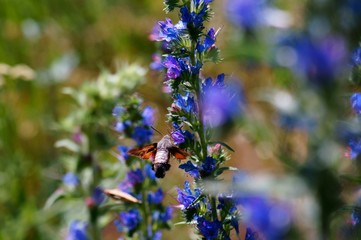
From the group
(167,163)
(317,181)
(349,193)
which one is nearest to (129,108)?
(167,163)

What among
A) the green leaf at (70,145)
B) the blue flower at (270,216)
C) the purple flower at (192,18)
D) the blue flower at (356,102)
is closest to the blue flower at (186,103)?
the purple flower at (192,18)

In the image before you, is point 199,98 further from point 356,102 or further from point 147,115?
point 147,115

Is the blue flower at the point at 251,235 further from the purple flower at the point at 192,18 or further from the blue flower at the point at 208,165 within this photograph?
the purple flower at the point at 192,18

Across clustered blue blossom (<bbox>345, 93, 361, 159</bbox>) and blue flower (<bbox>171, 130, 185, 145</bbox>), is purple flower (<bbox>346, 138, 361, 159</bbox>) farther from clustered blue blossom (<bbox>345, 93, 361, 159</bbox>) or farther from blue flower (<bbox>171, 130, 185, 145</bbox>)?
blue flower (<bbox>171, 130, 185, 145</bbox>)

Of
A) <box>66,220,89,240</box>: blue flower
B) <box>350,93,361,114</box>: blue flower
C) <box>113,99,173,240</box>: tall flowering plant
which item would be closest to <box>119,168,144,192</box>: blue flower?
<box>113,99,173,240</box>: tall flowering plant

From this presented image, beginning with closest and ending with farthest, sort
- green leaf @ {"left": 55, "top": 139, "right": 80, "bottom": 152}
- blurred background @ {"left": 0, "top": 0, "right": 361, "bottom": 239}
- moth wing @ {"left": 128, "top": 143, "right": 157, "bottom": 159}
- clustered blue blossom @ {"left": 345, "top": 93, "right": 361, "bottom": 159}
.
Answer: clustered blue blossom @ {"left": 345, "top": 93, "right": 361, "bottom": 159} → moth wing @ {"left": 128, "top": 143, "right": 157, "bottom": 159} → green leaf @ {"left": 55, "top": 139, "right": 80, "bottom": 152} → blurred background @ {"left": 0, "top": 0, "right": 361, "bottom": 239}

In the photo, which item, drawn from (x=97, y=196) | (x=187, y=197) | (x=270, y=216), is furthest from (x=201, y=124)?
(x=97, y=196)
